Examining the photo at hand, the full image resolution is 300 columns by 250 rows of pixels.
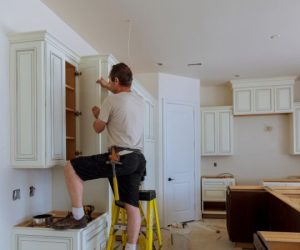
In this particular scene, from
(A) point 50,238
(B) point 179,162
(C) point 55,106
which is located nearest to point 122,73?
(C) point 55,106

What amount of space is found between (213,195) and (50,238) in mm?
Result: 4099

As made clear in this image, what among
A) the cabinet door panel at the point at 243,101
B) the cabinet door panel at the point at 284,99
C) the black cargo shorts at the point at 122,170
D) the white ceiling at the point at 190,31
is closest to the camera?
the black cargo shorts at the point at 122,170

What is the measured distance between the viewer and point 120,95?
2215 millimetres

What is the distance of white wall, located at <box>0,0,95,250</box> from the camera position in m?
2.17

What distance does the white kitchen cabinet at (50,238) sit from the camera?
215 centimetres

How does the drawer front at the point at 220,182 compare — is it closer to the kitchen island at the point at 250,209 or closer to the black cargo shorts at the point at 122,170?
the kitchen island at the point at 250,209

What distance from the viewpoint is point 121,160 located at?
2148 millimetres

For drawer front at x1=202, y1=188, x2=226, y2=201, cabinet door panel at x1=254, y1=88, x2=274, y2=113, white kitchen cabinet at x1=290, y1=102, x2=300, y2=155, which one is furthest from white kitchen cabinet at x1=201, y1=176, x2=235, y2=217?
cabinet door panel at x1=254, y1=88, x2=274, y2=113

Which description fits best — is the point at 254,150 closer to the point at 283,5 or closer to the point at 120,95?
the point at 283,5

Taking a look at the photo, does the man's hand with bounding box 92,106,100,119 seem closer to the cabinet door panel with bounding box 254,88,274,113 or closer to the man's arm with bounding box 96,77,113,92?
the man's arm with bounding box 96,77,113,92

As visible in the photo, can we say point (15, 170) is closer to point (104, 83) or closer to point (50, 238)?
point (50, 238)

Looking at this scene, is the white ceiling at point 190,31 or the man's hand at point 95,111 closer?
the man's hand at point 95,111

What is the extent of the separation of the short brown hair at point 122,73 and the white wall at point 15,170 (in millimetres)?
831

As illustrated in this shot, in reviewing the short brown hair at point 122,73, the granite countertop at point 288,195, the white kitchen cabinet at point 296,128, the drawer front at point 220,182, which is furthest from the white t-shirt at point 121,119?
the white kitchen cabinet at point 296,128
